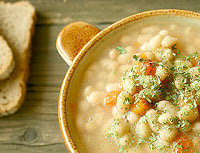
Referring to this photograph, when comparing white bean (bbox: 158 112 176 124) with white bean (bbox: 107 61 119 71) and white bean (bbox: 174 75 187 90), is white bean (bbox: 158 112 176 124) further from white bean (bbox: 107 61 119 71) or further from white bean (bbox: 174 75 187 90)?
white bean (bbox: 107 61 119 71)

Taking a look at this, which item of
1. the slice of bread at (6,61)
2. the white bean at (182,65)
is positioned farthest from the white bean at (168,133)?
the slice of bread at (6,61)

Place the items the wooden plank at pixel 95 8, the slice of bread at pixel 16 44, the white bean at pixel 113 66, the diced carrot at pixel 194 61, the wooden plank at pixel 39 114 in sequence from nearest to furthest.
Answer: the diced carrot at pixel 194 61 → the white bean at pixel 113 66 → the wooden plank at pixel 39 114 → the slice of bread at pixel 16 44 → the wooden plank at pixel 95 8

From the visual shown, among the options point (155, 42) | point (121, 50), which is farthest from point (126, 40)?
point (155, 42)

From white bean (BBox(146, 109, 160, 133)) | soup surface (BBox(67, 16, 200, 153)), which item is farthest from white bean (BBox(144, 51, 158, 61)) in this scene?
white bean (BBox(146, 109, 160, 133))

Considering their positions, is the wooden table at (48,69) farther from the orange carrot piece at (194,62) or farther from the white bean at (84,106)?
the orange carrot piece at (194,62)

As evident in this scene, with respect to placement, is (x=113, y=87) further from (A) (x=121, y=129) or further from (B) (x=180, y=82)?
(B) (x=180, y=82)

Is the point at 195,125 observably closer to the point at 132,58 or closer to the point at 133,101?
the point at 133,101
